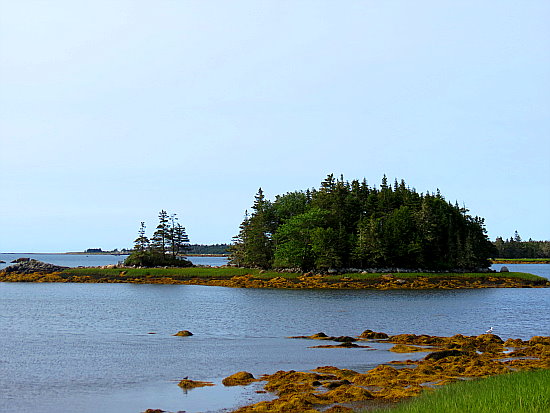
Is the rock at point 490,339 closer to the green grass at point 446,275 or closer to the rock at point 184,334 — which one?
the rock at point 184,334

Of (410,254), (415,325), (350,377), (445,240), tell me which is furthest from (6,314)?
(445,240)

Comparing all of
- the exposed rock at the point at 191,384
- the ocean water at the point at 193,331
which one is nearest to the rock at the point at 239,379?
the exposed rock at the point at 191,384

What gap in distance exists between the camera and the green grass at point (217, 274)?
112812 millimetres

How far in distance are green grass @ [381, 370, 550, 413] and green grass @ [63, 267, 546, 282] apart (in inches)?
3354

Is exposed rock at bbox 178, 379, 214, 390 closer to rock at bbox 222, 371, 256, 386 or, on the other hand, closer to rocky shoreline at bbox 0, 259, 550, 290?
rock at bbox 222, 371, 256, 386

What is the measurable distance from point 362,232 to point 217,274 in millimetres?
32239

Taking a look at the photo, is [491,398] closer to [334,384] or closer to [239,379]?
[334,384]

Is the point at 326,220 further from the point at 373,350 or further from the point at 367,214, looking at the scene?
the point at 373,350

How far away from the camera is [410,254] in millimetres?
121812

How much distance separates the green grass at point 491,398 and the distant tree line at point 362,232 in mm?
92423

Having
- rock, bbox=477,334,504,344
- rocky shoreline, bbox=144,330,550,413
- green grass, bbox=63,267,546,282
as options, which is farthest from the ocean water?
green grass, bbox=63,267,546,282

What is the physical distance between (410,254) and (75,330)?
83.5 meters

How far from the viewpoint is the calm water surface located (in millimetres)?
28047

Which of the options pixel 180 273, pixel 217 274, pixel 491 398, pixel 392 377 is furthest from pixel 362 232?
pixel 491 398
